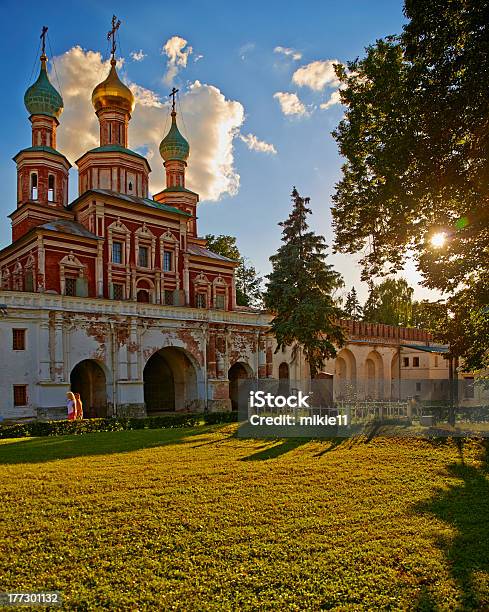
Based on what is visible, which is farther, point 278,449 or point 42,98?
point 42,98

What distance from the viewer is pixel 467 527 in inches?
268

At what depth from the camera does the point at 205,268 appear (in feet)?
112

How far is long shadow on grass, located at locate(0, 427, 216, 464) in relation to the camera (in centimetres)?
1189

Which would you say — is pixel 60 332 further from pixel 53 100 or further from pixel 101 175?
pixel 53 100

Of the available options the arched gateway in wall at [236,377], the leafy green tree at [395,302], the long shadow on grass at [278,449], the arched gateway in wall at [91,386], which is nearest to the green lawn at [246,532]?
the long shadow on grass at [278,449]

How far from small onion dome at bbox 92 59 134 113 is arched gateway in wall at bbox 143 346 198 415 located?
1606 cm

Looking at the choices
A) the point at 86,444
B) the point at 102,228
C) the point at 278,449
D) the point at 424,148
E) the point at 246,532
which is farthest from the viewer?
the point at 102,228

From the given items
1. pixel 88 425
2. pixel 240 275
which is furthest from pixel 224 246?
pixel 88 425

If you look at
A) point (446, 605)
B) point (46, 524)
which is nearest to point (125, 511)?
point (46, 524)

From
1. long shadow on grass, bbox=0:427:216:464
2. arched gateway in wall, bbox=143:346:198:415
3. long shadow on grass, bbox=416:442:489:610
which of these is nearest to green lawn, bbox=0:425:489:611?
long shadow on grass, bbox=416:442:489:610

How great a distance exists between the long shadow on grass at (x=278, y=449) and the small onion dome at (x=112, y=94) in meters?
25.9

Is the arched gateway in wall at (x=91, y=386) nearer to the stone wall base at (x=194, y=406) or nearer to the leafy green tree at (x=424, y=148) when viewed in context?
the stone wall base at (x=194, y=406)

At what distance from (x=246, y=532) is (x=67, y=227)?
24.4 m

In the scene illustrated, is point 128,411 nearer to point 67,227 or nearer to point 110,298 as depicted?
point 110,298
